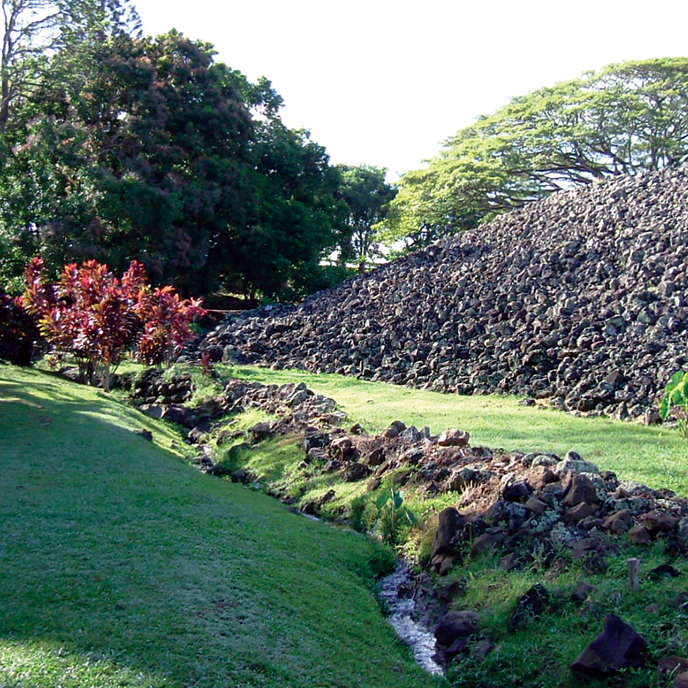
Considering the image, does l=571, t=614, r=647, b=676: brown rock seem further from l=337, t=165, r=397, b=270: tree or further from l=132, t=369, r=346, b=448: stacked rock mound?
l=337, t=165, r=397, b=270: tree

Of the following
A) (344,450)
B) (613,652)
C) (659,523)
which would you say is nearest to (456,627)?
(613,652)

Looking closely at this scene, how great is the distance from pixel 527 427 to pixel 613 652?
18.1 feet

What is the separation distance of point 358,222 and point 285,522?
97.6ft

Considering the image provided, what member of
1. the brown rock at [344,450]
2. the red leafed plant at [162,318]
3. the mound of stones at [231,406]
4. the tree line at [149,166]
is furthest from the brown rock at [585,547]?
the tree line at [149,166]

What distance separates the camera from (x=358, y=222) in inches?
1390

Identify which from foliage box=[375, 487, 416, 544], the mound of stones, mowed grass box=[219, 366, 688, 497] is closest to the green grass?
foliage box=[375, 487, 416, 544]

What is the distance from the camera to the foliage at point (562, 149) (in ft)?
86.4

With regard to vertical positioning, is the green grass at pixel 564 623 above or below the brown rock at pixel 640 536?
below

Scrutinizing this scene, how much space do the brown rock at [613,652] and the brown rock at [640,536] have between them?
114 centimetres

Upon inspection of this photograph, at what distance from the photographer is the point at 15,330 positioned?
1324 centimetres

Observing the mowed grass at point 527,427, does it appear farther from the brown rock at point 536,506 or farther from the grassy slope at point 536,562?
the brown rock at point 536,506

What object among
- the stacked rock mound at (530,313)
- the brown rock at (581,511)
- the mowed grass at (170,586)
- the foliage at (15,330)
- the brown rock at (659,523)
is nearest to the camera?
the mowed grass at (170,586)

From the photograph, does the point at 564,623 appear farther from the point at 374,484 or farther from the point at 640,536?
the point at 374,484

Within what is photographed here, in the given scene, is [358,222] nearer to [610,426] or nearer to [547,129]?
[547,129]
